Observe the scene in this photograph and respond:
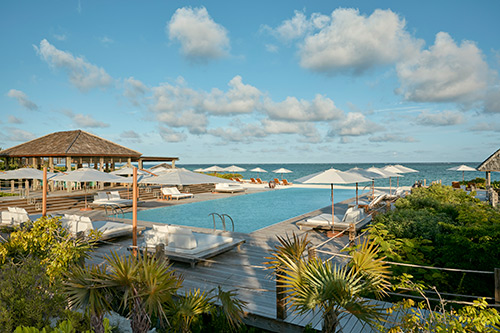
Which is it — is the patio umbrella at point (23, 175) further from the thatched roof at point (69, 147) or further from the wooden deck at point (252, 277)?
the wooden deck at point (252, 277)

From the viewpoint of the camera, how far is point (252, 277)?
20.1 ft

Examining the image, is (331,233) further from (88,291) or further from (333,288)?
(88,291)

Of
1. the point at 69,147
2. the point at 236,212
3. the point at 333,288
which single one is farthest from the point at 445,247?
the point at 69,147

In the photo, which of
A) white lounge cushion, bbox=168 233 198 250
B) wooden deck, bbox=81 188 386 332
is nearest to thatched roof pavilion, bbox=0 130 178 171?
wooden deck, bbox=81 188 386 332

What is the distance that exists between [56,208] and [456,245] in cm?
1757

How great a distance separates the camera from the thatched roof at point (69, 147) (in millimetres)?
21673

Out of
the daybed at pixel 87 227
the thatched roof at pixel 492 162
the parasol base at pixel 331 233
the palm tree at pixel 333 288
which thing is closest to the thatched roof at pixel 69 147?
the daybed at pixel 87 227

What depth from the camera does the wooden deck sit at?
447 cm

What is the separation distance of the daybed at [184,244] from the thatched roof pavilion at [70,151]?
17.5 m

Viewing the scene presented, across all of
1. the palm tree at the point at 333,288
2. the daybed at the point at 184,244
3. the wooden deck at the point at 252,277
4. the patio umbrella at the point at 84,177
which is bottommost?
the wooden deck at the point at 252,277

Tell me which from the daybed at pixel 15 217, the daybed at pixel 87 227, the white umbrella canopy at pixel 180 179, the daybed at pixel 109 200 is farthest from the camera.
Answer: the daybed at pixel 109 200

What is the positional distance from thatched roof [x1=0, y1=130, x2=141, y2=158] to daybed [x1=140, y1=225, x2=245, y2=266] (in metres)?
17.5

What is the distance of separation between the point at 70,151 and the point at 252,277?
20299 mm

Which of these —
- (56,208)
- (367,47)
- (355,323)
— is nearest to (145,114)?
(56,208)
